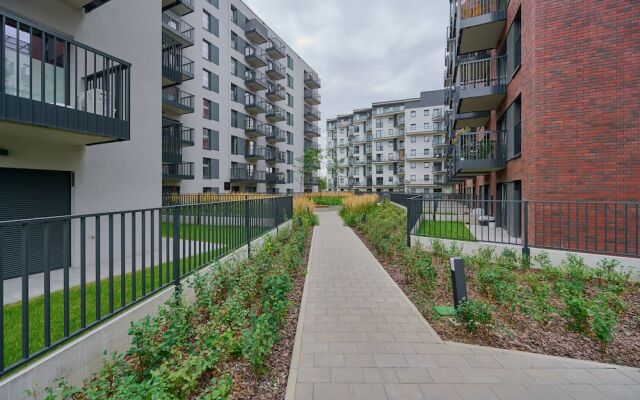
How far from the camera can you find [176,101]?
22453 millimetres

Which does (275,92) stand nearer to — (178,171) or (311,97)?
(311,97)

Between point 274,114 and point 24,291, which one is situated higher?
point 274,114

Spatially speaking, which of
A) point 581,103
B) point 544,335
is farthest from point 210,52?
point 544,335

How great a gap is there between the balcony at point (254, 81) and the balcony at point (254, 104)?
2.98 feet

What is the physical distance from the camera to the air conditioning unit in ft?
21.7

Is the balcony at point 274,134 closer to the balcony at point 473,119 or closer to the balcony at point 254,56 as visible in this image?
the balcony at point 254,56

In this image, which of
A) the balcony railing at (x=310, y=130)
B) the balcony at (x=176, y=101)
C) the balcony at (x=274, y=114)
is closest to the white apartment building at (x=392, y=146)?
the balcony railing at (x=310, y=130)

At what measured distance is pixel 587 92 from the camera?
8266 millimetres

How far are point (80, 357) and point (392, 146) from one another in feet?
227

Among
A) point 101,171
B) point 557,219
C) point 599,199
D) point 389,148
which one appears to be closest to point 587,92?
point 599,199

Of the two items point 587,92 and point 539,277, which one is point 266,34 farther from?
point 539,277

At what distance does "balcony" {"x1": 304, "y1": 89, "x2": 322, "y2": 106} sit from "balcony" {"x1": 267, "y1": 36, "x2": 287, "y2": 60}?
9227 millimetres

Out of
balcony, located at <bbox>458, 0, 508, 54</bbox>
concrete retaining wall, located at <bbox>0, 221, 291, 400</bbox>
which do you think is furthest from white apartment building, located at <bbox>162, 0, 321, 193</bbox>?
concrete retaining wall, located at <bbox>0, 221, 291, 400</bbox>

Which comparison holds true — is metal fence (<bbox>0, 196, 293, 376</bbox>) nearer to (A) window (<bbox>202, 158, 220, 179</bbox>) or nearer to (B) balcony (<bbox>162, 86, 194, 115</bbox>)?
(B) balcony (<bbox>162, 86, 194, 115</bbox>)
